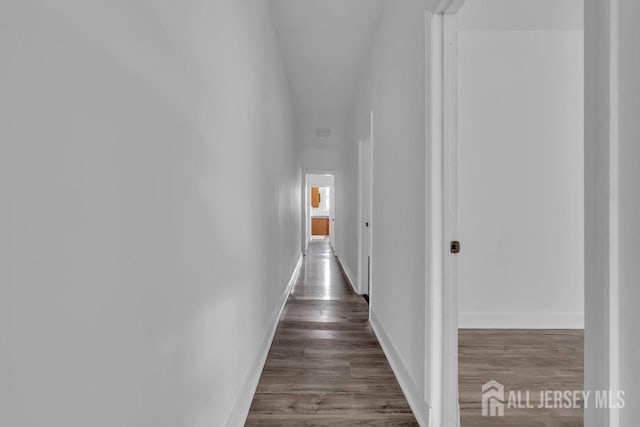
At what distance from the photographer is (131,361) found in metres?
0.78

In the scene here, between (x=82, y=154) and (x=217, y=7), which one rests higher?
(x=217, y=7)

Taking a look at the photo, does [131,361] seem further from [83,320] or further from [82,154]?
[82,154]

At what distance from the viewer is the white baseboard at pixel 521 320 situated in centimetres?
335

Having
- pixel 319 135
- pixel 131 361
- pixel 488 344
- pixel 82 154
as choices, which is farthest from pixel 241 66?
pixel 319 135

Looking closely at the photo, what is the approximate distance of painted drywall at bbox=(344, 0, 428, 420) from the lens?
192 centimetres

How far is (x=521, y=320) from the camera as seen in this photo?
3381 mm

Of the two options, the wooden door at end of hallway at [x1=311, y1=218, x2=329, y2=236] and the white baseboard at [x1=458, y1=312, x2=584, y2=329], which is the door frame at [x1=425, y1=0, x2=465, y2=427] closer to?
the white baseboard at [x1=458, y1=312, x2=584, y2=329]

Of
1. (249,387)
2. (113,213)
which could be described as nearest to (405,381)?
(249,387)
